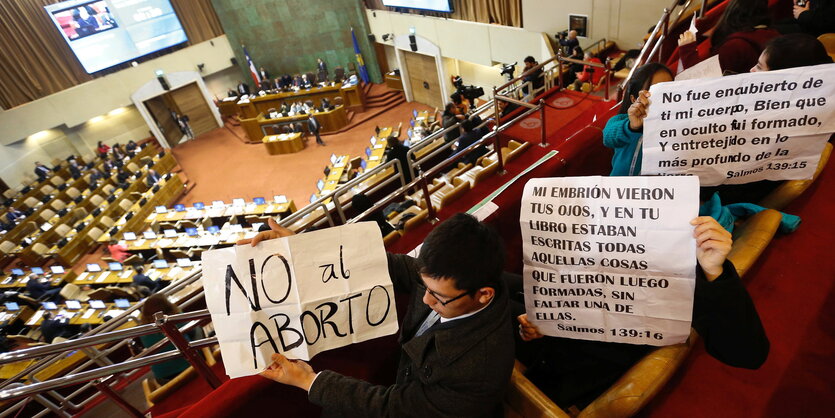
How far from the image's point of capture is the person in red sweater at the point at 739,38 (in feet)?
8.77

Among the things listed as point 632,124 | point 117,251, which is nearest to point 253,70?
point 117,251

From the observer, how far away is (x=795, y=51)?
193 centimetres

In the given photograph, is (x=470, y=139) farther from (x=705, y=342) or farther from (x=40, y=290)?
(x=40, y=290)

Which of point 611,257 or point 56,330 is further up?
point 611,257

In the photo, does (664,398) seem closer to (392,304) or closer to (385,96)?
(392,304)

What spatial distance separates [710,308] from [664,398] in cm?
66

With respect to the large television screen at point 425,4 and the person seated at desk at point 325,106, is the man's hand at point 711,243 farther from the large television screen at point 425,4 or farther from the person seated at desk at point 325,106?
the person seated at desk at point 325,106

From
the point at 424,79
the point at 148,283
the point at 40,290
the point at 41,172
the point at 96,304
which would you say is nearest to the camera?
the point at 96,304

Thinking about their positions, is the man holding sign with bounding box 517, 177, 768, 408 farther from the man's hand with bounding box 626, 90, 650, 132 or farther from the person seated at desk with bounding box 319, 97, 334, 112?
the person seated at desk with bounding box 319, 97, 334, 112

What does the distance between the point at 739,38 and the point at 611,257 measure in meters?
2.53

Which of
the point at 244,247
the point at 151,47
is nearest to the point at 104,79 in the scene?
the point at 151,47

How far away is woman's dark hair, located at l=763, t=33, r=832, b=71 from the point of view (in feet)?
6.32

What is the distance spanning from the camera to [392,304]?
161 cm

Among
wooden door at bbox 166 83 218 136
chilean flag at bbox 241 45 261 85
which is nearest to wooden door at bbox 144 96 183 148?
wooden door at bbox 166 83 218 136
